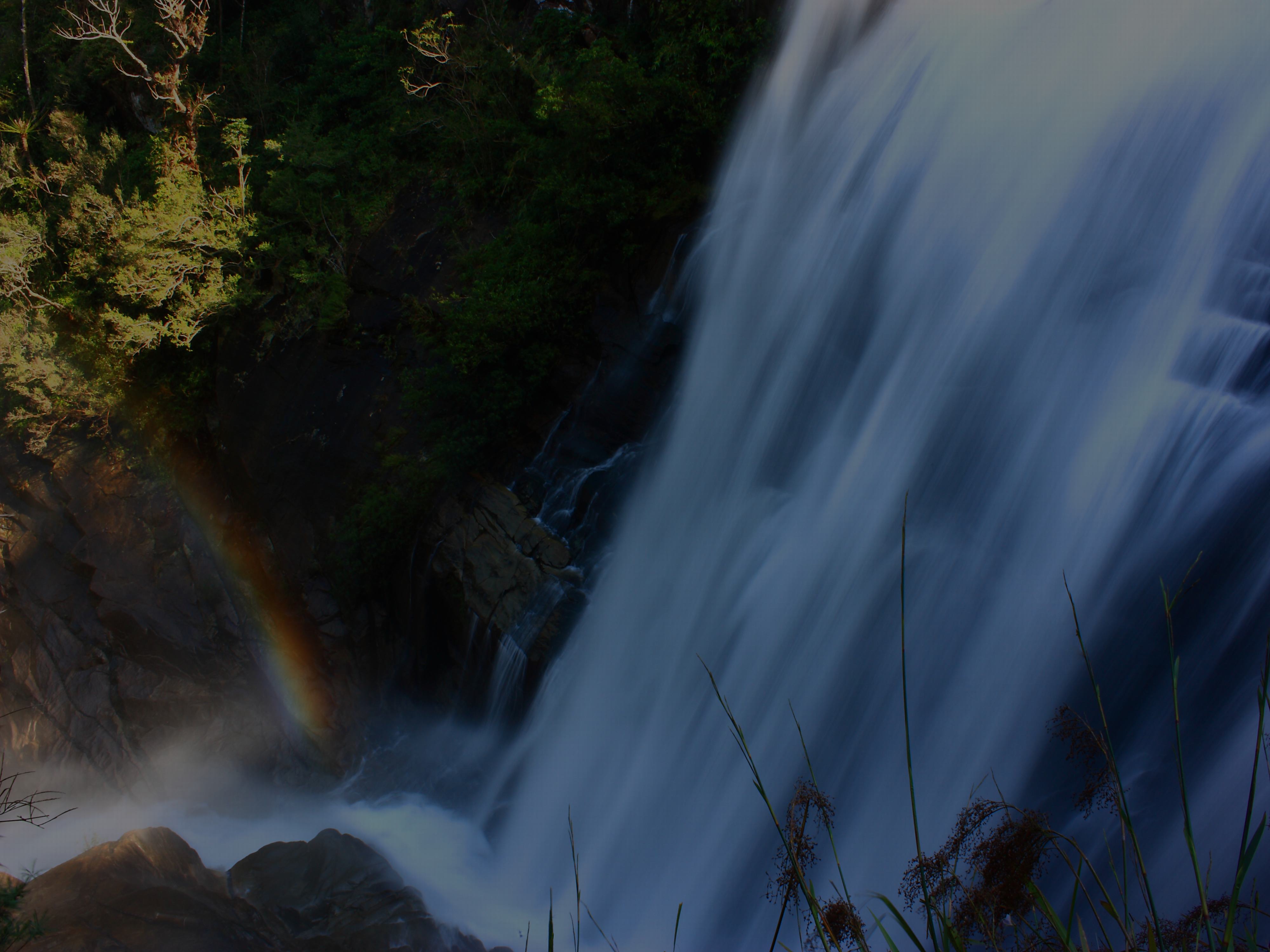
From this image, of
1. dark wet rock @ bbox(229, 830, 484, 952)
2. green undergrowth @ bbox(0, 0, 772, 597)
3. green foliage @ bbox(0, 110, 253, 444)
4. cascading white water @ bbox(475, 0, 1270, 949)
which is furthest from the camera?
green foliage @ bbox(0, 110, 253, 444)

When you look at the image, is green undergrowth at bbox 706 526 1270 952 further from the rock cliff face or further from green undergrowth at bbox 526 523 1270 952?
the rock cliff face

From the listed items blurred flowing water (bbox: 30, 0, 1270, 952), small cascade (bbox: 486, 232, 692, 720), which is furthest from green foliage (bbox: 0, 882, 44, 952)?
small cascade (bbox: 486, 232, 692, 720)

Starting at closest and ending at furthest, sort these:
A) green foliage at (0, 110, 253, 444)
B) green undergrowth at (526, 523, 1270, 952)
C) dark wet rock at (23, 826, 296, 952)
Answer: green undergrowth at (526, 523, 1270, 952) < dark wet rock at (23, 826, 296, 952) < green foliage at (0, 110, 253, 444)

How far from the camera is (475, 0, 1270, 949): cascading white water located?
6195mm

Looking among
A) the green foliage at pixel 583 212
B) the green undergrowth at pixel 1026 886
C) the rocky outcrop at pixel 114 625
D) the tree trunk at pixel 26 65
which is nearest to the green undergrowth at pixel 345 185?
the green foliage at pixel 583 212

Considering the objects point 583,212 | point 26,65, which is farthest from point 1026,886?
point 26,65

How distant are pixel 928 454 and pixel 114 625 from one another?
12.1 metres

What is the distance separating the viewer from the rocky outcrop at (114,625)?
38.7ft

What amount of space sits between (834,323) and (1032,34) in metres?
3.53

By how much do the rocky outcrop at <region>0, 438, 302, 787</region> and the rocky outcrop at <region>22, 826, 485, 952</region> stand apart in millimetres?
2821

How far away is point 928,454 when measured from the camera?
7.54 meters

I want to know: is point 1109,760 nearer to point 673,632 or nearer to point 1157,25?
point 673,632

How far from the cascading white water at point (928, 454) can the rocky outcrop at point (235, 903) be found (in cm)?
145

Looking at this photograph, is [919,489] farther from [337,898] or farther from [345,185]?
[345,185]
